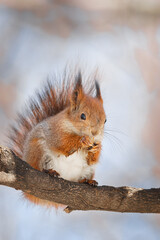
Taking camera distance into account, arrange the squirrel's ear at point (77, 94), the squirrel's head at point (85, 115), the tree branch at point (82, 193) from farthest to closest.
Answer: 1. the squirrel's ear at point (77, 94)
2. the squirrel's head at point (85, 115)
3. the tree branch at point (82, 193)

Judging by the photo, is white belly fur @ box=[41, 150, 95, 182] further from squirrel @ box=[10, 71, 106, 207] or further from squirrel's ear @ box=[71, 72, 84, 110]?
squirrel's ear @ box=[71, 72, 84, 110]

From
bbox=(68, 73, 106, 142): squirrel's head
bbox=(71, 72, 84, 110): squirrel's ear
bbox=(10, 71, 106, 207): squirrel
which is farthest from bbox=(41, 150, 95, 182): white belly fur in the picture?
bbox=(71, 72, 84, 110): squirrel's ear

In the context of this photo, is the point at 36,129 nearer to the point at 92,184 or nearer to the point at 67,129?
the point at 67,129

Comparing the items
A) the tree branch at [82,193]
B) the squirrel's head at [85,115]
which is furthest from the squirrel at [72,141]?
the tree branch at [82,193]

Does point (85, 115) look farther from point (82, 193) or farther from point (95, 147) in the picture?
point (82, 193)

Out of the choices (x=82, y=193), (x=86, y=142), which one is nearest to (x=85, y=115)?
(x=86, y=142)

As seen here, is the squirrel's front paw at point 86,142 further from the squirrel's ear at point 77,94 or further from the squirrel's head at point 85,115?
the squirrel's ear at point 77,94

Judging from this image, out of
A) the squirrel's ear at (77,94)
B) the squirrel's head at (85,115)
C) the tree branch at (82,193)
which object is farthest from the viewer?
the squirrel's ear at (77,94)
